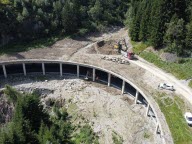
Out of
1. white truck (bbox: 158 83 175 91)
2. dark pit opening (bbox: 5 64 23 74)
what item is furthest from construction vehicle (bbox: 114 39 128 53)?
dark pit opening (bbox: 5 64 23 74)

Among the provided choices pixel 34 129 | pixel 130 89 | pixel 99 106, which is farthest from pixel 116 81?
pixel 34 129

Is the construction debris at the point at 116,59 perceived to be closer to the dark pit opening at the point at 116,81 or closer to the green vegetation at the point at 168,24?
the dark pit opening at the point at 116,81

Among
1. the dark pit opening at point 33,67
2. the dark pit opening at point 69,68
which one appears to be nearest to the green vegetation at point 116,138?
the dark pit opening at point 69,68

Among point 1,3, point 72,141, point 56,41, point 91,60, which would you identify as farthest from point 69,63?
point 1,3

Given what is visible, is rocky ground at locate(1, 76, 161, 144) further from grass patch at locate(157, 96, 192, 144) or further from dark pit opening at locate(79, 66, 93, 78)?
grass patch at locate(157, 96, 192, 144)

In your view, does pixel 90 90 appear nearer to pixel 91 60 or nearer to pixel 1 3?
pixel 91 60
